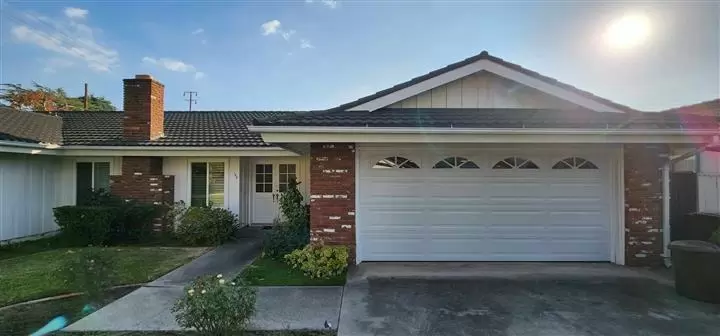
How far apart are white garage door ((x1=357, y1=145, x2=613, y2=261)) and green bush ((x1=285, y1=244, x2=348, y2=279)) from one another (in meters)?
0.92

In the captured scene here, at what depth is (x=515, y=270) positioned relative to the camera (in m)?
7.61

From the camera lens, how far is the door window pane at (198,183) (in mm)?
12367

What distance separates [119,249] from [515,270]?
920 centimetres

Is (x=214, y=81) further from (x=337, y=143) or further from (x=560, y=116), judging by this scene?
(x=560, y=116)

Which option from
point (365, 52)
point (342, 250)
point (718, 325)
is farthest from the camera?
point (365, 52)

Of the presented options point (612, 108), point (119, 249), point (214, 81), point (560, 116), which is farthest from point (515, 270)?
point (214, 81)

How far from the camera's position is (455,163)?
8352mm

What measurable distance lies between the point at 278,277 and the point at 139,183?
6860mm

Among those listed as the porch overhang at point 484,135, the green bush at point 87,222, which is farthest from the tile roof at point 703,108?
the green bush at point 87,222

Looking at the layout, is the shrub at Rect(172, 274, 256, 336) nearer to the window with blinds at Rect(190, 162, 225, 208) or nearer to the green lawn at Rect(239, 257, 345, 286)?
the green lawn at Rect(239, 257, 345, 286)

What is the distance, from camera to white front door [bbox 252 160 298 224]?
13.4 meters

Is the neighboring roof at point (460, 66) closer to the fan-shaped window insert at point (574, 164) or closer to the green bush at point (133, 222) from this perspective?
the fan-shaped window insert at point (574, 164)

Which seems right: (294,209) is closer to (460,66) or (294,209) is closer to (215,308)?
(460,66)

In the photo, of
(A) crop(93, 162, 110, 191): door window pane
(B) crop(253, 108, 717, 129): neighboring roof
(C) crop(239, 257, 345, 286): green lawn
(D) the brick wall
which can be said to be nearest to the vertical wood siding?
(B) crop(253, 108, 717, 129): neighboring roof
